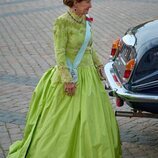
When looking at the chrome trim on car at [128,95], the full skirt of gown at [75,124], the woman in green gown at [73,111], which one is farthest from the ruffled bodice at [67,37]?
the chrome trim on car at [128,95]

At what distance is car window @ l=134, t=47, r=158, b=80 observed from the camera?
4414 millimetres

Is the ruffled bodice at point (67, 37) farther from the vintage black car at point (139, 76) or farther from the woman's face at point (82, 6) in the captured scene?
the vintage black car at point (139, 76)

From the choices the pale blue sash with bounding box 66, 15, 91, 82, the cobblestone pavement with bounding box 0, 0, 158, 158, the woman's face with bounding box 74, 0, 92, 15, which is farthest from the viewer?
the cobblestone pavement with bounding box 0, 0, 158, 158

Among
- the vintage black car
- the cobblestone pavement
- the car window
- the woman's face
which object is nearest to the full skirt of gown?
the vintage black car

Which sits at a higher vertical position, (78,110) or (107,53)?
(78,110)

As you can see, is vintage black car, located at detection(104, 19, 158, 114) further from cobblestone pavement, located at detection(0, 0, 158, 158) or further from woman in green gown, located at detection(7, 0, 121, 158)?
cobblestone pavement, located at detection(0, 0, 158, 158)

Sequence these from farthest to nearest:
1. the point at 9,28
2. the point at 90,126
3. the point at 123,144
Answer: the point at 9,28
the point at 123,144
the point at 90,126

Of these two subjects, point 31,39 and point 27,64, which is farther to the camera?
point 31,39

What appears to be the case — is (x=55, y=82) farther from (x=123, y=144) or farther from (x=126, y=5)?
(x=126, y=5)

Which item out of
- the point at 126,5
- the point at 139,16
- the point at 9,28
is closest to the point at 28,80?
the point at 9,28

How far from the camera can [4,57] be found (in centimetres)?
876

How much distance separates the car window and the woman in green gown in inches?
14.7

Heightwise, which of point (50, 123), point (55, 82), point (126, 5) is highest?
point (55, 82)

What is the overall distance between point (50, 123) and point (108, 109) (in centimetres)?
54
